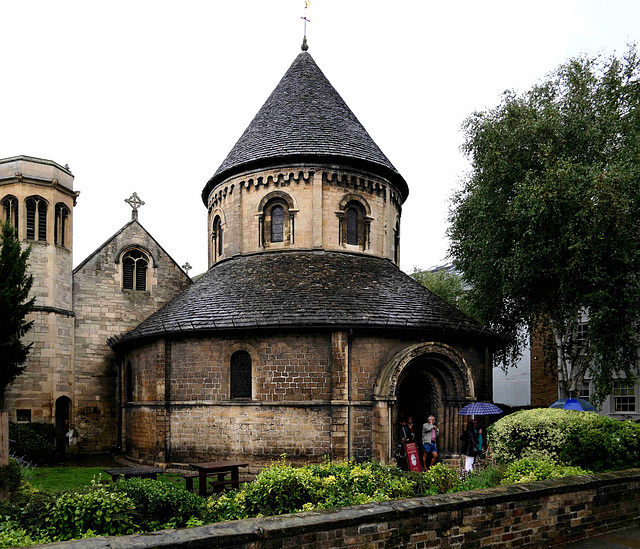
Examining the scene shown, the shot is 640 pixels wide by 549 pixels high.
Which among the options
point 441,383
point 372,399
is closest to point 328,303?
point 372,399

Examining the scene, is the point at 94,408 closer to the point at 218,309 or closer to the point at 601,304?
the point at 218,309

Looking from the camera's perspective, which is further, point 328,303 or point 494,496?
point 328,303

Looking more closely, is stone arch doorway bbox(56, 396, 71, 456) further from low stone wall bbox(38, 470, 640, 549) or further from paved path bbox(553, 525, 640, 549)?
paved path bbox(553, 525, 640, 549)

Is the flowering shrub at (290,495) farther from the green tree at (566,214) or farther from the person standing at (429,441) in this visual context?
the green tree at (566,214)

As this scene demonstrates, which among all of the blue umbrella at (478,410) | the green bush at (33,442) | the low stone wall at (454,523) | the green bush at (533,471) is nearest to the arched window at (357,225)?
the blue umbrella at (478,410)

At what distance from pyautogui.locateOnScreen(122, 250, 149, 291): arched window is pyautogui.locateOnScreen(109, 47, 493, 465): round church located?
3061 mm

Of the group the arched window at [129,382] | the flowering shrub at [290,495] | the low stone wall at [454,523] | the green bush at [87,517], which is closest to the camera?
the low stone wall at [454,523]

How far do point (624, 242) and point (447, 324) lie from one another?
6.25 metres

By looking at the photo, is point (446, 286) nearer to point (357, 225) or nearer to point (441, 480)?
point (357, 225)

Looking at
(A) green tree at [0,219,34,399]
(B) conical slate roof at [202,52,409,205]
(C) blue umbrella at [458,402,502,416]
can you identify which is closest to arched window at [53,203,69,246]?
(A) green tree at [0,219,34,399]

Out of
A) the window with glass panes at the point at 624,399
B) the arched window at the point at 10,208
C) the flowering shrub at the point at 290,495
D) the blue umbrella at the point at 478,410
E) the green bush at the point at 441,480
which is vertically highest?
the arched window at the point at 10,208

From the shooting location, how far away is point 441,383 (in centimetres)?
1784

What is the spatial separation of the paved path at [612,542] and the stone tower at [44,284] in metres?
18.8

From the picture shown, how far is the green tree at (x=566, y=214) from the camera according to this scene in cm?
1709
